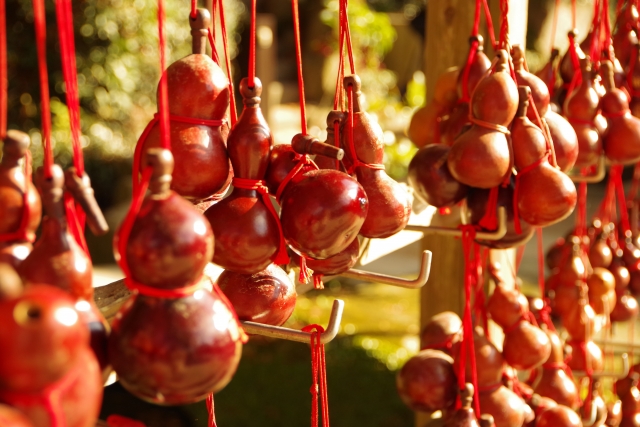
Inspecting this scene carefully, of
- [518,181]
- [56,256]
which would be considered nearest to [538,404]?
[518,181]

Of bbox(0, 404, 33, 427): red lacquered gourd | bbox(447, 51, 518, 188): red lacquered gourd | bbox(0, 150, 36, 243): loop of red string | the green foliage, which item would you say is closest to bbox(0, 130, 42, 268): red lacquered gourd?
bbox(0, 150, 36, 243): loop of red string

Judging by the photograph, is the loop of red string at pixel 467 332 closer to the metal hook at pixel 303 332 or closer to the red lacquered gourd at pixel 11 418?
the metal hook at pixel 303 332

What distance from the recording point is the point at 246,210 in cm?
64

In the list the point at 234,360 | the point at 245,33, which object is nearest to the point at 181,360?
the point at 234,360

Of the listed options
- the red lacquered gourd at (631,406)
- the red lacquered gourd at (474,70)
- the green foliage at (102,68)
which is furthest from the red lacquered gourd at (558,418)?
the green foliage at (102,68)

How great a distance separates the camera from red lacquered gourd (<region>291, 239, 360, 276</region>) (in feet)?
2.45

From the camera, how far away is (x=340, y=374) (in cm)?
275

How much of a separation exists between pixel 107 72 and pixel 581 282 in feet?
12.1

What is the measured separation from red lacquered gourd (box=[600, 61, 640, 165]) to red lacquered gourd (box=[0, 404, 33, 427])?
998 mm

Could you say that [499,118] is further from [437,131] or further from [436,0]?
[436,0]

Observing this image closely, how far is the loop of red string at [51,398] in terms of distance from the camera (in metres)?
0.37

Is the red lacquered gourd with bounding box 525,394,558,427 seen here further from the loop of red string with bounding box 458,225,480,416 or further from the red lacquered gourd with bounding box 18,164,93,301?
the red lacquered gourd with bounding box 18,164,93,301

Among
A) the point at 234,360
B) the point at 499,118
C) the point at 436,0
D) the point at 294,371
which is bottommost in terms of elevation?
the point at 294,371

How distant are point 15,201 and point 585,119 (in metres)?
0.88
